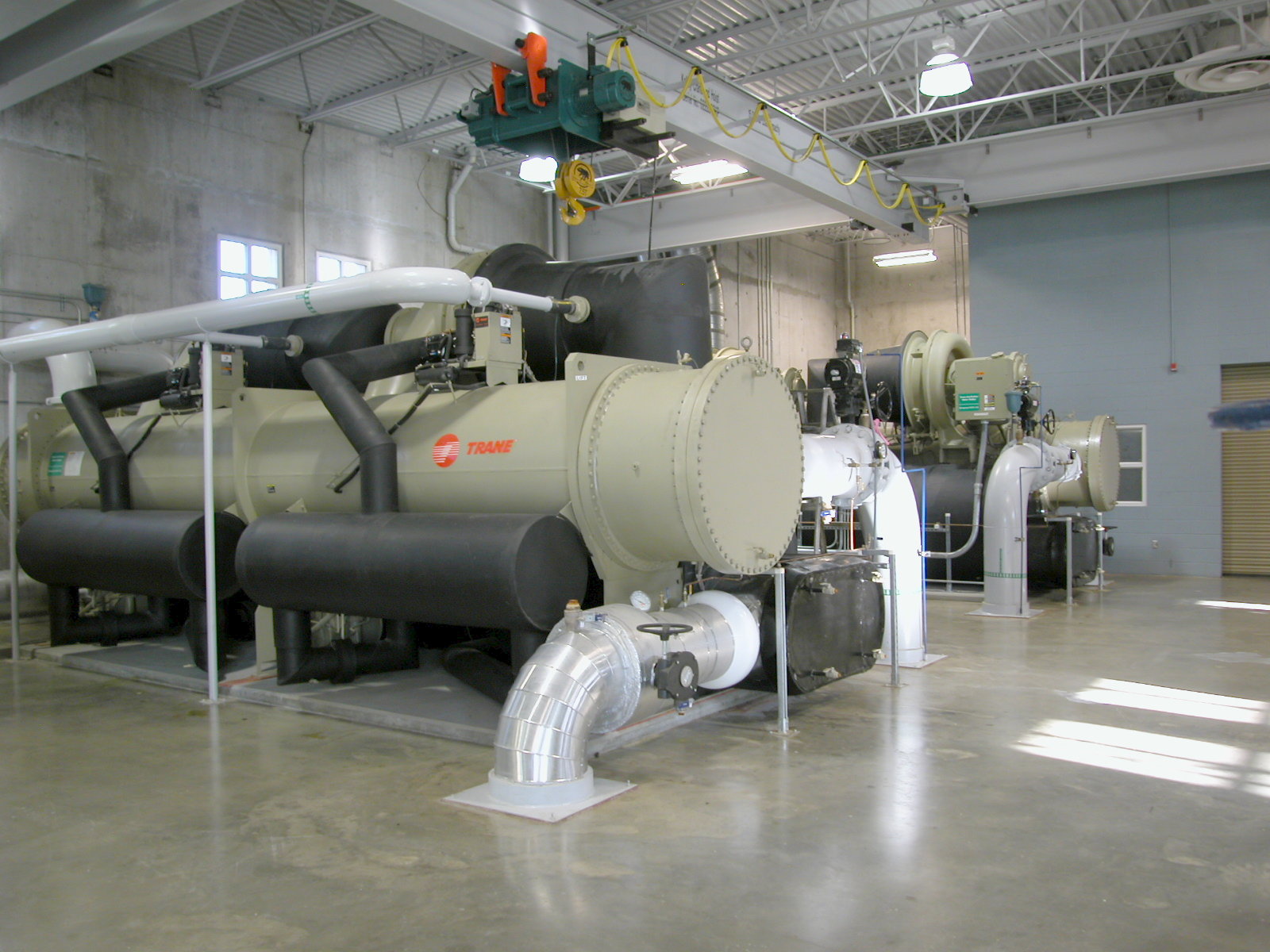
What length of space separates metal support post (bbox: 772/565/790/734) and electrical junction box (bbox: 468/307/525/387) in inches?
69.8

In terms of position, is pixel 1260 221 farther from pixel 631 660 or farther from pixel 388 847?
pixel 388 847

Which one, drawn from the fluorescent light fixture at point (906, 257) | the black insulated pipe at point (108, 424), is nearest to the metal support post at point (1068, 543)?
the fluorescent light fixture at point (906, 257)

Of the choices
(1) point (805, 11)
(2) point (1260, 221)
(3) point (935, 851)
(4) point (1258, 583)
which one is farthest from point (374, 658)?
(2) point (1260, 221)

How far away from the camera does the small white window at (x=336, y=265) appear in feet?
38.0

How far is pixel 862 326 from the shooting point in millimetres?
Answer: 20016

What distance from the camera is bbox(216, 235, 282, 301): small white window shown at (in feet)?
34.7

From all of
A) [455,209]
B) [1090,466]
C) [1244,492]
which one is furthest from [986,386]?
[455,209]

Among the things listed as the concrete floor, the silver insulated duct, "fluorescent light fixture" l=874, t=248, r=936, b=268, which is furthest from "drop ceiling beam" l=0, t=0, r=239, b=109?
"fluorescent light fixture" l=874, t=248, r=936, b=268

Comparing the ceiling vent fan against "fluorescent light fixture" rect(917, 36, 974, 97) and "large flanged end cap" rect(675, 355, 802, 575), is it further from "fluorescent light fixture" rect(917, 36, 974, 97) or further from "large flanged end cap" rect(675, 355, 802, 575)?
"large flanged end cap" rect(675, 355, 802, 575)

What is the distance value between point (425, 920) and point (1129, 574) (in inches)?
472

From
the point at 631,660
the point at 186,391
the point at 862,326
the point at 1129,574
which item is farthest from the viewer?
the point at 862,326

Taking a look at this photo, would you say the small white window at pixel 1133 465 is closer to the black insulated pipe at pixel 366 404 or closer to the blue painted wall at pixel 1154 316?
the blue painted wall at pixel 1154 316

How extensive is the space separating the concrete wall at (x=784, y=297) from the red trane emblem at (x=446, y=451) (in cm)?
1162

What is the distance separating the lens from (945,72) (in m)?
9.14
